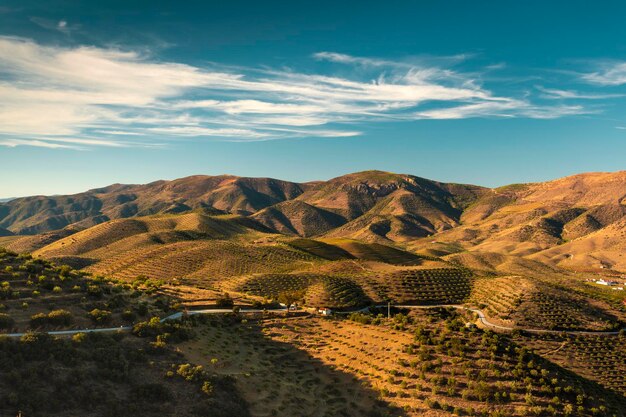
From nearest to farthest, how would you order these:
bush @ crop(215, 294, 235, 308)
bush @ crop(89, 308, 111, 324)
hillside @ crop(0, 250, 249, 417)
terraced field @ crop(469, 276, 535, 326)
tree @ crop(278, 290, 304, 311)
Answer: hillside @ crop(0, 250, 249, 417) < bush @ crop(89, 308, 111, 324) < bush @ crop(215, 294, 235, 308) < tree @ crop(278, 290, 304, 311) < terraced field @ crop(469, 276, 535, 326)

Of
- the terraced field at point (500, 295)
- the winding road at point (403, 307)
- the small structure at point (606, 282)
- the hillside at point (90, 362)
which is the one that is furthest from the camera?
the small structure at point (606, 282)

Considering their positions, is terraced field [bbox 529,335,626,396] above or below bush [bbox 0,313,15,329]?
below

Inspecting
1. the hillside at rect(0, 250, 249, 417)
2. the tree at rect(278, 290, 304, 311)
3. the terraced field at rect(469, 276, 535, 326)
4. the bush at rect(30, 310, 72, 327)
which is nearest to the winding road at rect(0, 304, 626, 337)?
the hillside at rect(0, 250, 249, 417)

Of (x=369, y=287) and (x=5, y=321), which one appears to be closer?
(x=5, y=321)

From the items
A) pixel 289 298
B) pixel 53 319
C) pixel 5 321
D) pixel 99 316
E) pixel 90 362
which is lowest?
pixel 289 298

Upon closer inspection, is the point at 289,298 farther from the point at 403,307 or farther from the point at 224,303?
the point at 403,307

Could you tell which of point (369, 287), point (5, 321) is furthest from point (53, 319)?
point (369, 287)

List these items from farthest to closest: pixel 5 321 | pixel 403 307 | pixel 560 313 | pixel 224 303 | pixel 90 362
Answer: pixel 403 307 → pixel 560 313 → pixel 224 303 → pixel 5 321 → pixel 90 362

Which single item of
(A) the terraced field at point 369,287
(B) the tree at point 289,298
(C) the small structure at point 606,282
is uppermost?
(B) the tree at point 289,298

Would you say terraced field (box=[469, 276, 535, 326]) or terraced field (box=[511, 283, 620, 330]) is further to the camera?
terraced field (box=[469, 276, 535, 326])

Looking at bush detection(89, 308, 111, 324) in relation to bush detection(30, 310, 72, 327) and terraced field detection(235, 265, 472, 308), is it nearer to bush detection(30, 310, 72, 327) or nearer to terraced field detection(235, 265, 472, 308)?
bush detection(30, 310, 72, 327)

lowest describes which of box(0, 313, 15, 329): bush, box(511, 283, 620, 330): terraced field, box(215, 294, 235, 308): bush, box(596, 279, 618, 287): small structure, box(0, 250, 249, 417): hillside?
box(596, 279, 618, 287): small structure

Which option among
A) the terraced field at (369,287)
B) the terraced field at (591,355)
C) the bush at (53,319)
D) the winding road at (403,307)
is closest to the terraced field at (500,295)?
the winding road at (403,307)

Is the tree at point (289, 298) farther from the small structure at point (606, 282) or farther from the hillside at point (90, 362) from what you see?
the small structure at point (606, 282)
